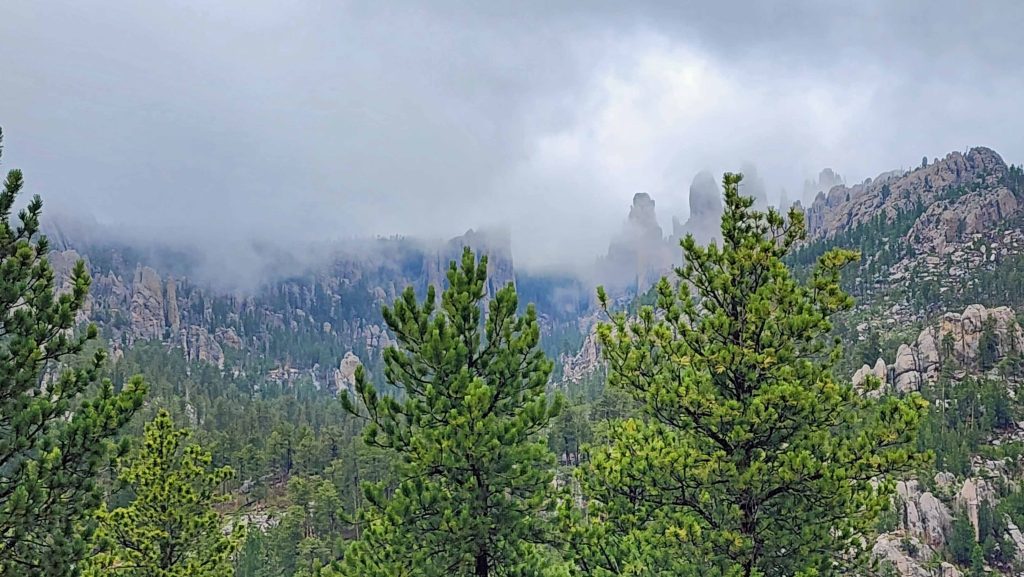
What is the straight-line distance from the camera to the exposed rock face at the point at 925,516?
52.5 m

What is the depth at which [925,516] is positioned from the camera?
176 ft

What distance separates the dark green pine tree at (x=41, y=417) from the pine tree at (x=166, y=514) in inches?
307

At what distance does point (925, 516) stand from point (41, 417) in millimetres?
66166

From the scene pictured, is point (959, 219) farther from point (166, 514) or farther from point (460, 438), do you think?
point (166, 514)

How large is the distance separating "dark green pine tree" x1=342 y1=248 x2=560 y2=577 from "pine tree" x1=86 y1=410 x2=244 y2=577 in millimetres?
8195

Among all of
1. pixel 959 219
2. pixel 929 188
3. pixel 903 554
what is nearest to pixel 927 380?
pixel 903 554

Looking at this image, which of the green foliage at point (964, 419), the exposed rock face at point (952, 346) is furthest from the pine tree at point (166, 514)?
the exposed rock face at point (952, 346)

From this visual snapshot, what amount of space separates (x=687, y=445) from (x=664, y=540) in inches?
55.3

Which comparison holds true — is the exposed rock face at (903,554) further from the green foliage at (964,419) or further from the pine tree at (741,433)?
the pine tree at (741,433)

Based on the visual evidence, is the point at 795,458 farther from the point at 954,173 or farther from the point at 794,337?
the point at 954,173

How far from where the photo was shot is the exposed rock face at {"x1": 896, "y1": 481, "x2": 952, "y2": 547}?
2068 inches

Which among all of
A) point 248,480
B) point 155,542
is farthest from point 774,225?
point 248,480

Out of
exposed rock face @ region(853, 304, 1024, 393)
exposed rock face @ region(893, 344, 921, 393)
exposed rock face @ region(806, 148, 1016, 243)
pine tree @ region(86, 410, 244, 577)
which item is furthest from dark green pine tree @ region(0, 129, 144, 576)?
exposed rock face @ region(806, 148, 1016, 243)

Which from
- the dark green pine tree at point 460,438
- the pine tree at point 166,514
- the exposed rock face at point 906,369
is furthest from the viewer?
the exposed rock face at point 906,369
